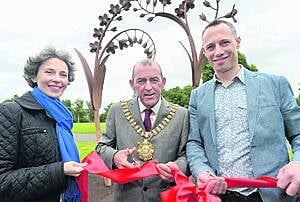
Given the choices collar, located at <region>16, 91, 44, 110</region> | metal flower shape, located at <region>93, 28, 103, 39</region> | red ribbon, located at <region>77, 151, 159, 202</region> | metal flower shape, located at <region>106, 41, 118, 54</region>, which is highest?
metal flower shape, located at <region>93, 28, 103, 39</region>

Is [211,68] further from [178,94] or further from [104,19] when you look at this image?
[178,94]

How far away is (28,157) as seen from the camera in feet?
8.21

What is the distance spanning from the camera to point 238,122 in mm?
2467

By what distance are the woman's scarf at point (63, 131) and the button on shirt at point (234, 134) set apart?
42.7 inches

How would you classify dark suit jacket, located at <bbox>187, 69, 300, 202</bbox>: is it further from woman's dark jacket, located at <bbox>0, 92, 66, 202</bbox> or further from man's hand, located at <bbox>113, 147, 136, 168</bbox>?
woman's dark jacket, located at <bbox>0, 92, 66, 202</bbox>

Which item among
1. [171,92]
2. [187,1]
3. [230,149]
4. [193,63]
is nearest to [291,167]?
[230,149]

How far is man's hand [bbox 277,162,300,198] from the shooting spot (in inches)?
84.1

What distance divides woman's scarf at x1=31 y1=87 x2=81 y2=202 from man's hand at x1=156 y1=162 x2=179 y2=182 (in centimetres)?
67

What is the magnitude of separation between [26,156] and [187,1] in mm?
5481

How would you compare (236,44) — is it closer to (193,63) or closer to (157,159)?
(157,159)

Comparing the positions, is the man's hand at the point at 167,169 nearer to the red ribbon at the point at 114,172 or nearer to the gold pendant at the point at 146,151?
the red ribbon at the point at 114,172

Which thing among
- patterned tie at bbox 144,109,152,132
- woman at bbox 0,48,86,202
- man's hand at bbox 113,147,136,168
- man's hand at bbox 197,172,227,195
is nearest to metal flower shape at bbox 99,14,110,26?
woman at bbox 0,48,86,202

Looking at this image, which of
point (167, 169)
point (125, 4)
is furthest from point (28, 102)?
point (125, 4)

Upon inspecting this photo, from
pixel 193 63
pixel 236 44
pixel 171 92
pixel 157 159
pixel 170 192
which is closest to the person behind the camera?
pixel 170 192
